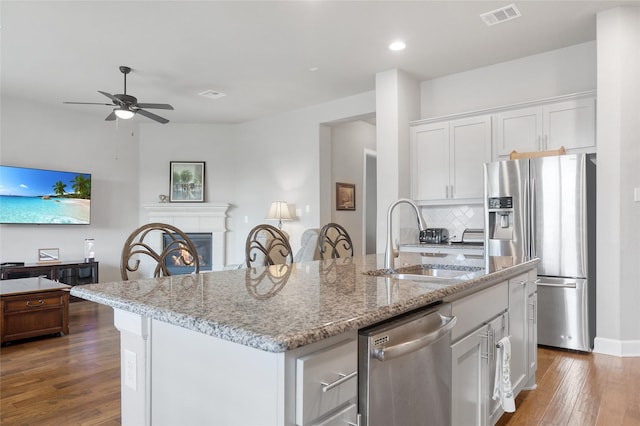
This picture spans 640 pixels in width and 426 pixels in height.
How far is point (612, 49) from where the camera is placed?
332 centimetres

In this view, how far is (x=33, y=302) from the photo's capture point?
12.2ft

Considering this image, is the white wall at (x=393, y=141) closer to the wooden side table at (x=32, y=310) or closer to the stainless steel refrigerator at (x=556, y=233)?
the stainless steel refrigerator at (x=556, y=233)

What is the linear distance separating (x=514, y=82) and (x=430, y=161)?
120 cm

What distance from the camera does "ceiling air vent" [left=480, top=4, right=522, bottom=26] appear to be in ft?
10.8

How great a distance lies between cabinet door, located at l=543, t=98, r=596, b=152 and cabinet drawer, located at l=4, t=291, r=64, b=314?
493cm

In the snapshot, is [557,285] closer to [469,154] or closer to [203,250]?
[469,154]

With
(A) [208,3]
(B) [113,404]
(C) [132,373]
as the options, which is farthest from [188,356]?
(A) [208,3]

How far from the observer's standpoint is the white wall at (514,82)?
395cm

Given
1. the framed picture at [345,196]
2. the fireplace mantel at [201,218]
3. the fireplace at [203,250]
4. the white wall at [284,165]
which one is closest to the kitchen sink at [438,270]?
the white wall at [284,165]

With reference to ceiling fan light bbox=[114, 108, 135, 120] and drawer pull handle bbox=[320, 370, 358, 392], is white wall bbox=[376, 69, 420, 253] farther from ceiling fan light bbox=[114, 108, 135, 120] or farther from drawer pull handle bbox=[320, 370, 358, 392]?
drawer pull handle bbox=[320, 370, 358, 392]

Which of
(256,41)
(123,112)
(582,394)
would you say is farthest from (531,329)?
(123,112)

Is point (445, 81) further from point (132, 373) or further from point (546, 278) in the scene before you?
point (132, 373)

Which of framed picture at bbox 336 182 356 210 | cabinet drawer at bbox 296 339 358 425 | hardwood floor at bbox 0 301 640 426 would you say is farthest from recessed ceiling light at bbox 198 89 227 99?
cabinet drawer at bbox 296 339 358 425

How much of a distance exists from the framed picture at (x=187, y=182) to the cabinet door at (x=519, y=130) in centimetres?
492
